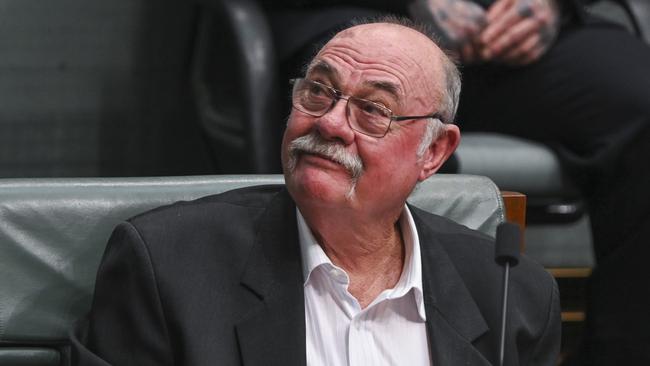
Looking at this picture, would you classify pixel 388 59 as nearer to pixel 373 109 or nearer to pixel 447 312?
pixel 373 109

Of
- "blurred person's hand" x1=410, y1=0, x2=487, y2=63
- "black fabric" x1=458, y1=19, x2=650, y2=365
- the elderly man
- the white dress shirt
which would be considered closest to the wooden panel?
the elderly man

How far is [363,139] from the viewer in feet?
3.98

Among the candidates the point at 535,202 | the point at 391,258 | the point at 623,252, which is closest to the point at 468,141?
the point at 535,202

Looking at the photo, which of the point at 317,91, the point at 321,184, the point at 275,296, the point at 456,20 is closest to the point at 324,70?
the point at 317,91

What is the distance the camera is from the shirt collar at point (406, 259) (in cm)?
120

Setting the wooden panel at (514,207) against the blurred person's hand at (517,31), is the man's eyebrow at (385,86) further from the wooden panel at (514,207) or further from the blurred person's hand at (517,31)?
the blurred person's hand at (517,31)

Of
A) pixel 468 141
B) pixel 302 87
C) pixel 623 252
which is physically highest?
pixel 302 87

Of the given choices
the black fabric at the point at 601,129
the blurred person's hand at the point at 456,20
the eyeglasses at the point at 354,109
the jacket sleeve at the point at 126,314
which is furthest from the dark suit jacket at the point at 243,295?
the blurred person's hand at the point at 456,20

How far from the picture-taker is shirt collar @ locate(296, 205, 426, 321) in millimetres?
1203

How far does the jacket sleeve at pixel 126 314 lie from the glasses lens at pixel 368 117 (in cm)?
26

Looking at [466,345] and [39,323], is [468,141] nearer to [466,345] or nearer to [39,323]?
[466,345]

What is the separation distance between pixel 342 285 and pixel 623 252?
773 mm

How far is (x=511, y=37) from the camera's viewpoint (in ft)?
6.37

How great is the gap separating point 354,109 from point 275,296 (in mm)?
212
